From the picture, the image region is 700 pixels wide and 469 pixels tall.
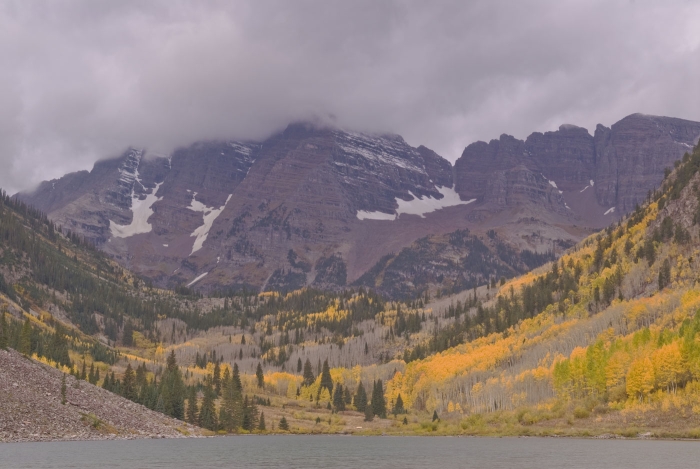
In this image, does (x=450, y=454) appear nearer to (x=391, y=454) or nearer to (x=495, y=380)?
(x=391, y=454)

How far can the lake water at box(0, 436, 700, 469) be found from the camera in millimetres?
81250

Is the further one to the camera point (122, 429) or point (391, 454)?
point (122, 429)

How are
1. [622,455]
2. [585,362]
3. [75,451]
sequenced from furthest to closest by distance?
[585,362]
[75,451]
[622,455]

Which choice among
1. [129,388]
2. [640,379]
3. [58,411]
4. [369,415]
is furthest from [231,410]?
[640,379]

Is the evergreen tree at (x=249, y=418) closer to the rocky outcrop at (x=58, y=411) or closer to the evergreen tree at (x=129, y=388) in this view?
the rocky outcrop at (x=58, y=411)

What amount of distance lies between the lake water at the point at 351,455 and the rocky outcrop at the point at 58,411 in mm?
2659

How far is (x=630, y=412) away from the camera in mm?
131750

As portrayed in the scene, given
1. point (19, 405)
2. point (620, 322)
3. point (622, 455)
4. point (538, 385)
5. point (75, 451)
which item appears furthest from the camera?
point (620, 322)

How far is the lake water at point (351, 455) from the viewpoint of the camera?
267ft

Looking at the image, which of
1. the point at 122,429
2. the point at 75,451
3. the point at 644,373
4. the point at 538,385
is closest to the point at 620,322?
the point at 538,385

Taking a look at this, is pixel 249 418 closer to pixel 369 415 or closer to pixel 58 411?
pixel 369 415

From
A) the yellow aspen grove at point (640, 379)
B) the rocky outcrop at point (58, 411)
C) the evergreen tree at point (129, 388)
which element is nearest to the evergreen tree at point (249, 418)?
the rocky outcrop at point (58, 411)

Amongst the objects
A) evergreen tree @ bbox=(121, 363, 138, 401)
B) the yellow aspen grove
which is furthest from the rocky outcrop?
the yellow aspen grove

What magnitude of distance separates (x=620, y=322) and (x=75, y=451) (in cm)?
15198
